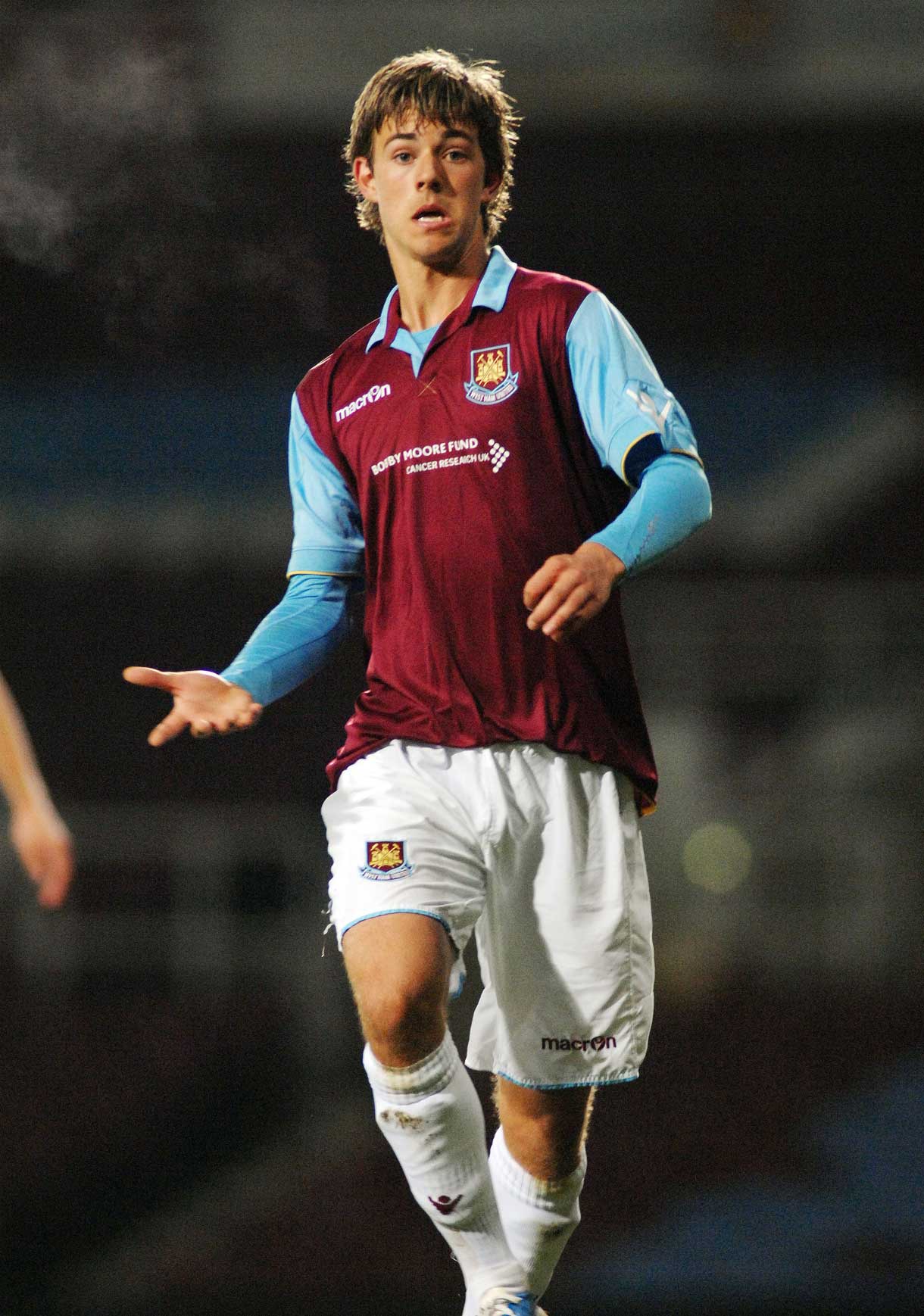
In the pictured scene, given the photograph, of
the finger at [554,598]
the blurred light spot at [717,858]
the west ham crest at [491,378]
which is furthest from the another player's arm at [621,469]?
the blurred light spot at [717,858]

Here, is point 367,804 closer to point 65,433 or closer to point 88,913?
point 88,913

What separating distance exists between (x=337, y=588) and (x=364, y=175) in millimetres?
709

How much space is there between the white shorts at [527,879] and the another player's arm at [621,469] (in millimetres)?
293

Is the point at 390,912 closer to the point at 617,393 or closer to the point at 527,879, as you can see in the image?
the point at 527,879

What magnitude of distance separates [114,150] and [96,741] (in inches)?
→ 172

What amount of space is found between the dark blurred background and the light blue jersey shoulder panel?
9.05 feet

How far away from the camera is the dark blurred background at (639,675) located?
6.99 metres

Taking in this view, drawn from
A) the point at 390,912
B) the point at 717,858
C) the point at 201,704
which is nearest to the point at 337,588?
the point at 201,704

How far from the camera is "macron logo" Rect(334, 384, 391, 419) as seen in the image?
2692mm

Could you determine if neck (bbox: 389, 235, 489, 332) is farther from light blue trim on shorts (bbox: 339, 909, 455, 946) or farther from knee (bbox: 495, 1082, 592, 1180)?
knee (bbox: 495, 1082, 592, 1180)

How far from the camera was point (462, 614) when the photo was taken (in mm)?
2586

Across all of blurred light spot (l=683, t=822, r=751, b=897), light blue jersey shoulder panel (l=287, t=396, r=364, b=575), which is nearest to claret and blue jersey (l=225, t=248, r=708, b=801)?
light blue jersey shoulder panel (l=287, t=396, r=364, b=575)

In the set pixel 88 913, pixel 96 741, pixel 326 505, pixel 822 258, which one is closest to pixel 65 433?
pixel 96 741

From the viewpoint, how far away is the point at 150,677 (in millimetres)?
2377
